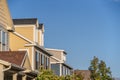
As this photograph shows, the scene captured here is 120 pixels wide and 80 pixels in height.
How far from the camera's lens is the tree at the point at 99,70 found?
231 ft

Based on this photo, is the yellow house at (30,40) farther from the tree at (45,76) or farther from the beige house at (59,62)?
the beige house at (59,62)

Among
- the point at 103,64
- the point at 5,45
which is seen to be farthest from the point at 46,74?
the point at 103,64

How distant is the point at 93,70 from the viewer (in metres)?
71.7

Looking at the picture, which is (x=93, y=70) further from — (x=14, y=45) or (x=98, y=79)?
(x=14, y=45)

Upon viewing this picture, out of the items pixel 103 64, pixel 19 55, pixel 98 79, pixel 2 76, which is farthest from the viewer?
pixel 103 64

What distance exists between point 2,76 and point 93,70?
4225 cm

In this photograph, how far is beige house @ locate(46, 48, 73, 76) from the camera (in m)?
65.9

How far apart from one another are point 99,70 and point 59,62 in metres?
8.31

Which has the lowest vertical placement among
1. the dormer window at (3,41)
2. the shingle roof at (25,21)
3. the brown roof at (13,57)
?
the brown roof at (13,57)

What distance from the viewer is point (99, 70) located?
71.3 m

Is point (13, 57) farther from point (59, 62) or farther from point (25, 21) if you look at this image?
point (59, 62)

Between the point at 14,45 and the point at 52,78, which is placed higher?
the point at 14,45

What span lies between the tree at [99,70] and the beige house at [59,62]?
12.5ft

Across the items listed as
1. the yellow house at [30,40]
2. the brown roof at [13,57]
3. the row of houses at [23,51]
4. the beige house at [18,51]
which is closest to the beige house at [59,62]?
the row of houses at [23,51]
